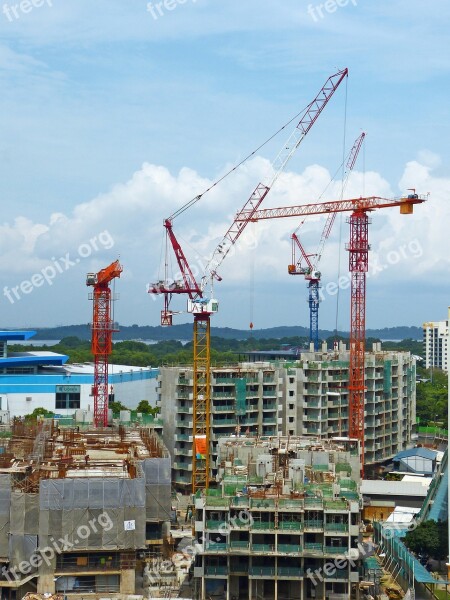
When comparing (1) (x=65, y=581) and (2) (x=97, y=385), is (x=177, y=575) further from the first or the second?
(2) (x=97, y=385)

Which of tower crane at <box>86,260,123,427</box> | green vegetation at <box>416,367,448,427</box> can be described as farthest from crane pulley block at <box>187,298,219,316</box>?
green vegetation at <box>416,367,448,427</box>

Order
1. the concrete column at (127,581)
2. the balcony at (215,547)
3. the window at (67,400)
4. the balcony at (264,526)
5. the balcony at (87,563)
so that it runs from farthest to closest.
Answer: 1. the window at (67,400)
2. the concrete column at (127,581)
3. the balcony at (87,563)
4. the balcony at (215,547)
5. the balcony at (264,526)

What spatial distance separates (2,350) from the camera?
7300 centimetres

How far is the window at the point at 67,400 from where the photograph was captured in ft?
221

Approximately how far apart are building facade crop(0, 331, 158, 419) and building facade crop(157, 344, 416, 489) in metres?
12.5

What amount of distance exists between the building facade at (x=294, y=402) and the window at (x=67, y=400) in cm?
1553

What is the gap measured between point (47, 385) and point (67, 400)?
205cm

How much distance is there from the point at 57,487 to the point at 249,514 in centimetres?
686


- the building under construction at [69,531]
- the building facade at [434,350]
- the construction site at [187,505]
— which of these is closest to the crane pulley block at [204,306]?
the construction site at [187,505]

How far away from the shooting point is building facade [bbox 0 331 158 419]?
66.0m

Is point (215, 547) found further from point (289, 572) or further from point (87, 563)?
point (87, 563)

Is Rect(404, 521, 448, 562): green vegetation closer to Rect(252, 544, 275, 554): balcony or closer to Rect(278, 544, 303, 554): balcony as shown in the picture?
Rect(278, 544, 303, 554): balcony

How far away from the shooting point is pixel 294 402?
5619 centimetres

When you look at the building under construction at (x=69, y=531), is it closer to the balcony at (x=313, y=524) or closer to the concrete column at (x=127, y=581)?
the concrete column at (x=127, y=581)
